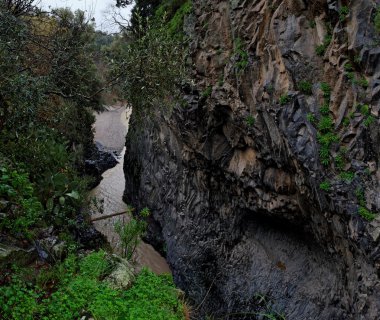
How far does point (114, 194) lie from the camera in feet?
69.2

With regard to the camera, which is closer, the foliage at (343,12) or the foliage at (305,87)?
the foliage at (343,12)

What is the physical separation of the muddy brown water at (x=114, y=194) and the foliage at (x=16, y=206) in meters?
3.35

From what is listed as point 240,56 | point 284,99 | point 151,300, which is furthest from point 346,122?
point 151,300

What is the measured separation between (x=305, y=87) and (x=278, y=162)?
6.55 ft

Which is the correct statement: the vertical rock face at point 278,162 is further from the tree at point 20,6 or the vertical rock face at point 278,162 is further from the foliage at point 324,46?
the tree at point 20,6

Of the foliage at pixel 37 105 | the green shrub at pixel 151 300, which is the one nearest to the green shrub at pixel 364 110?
the green shrub at pixel 151 300

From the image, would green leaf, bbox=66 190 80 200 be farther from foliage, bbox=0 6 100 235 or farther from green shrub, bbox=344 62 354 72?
green shrub, bbox=344 62 354 72

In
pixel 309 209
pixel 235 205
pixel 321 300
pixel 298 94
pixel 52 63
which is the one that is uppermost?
pixel 298 94

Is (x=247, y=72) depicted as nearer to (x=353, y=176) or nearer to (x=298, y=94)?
(x=298, y=94)

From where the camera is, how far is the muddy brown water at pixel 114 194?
14.1 meters

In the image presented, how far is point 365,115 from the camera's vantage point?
22.5 feet

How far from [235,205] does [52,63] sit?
22.3ft

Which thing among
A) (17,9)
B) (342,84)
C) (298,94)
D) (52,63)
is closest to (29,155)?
(52,63)

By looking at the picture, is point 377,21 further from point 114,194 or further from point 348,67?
point 114,194
